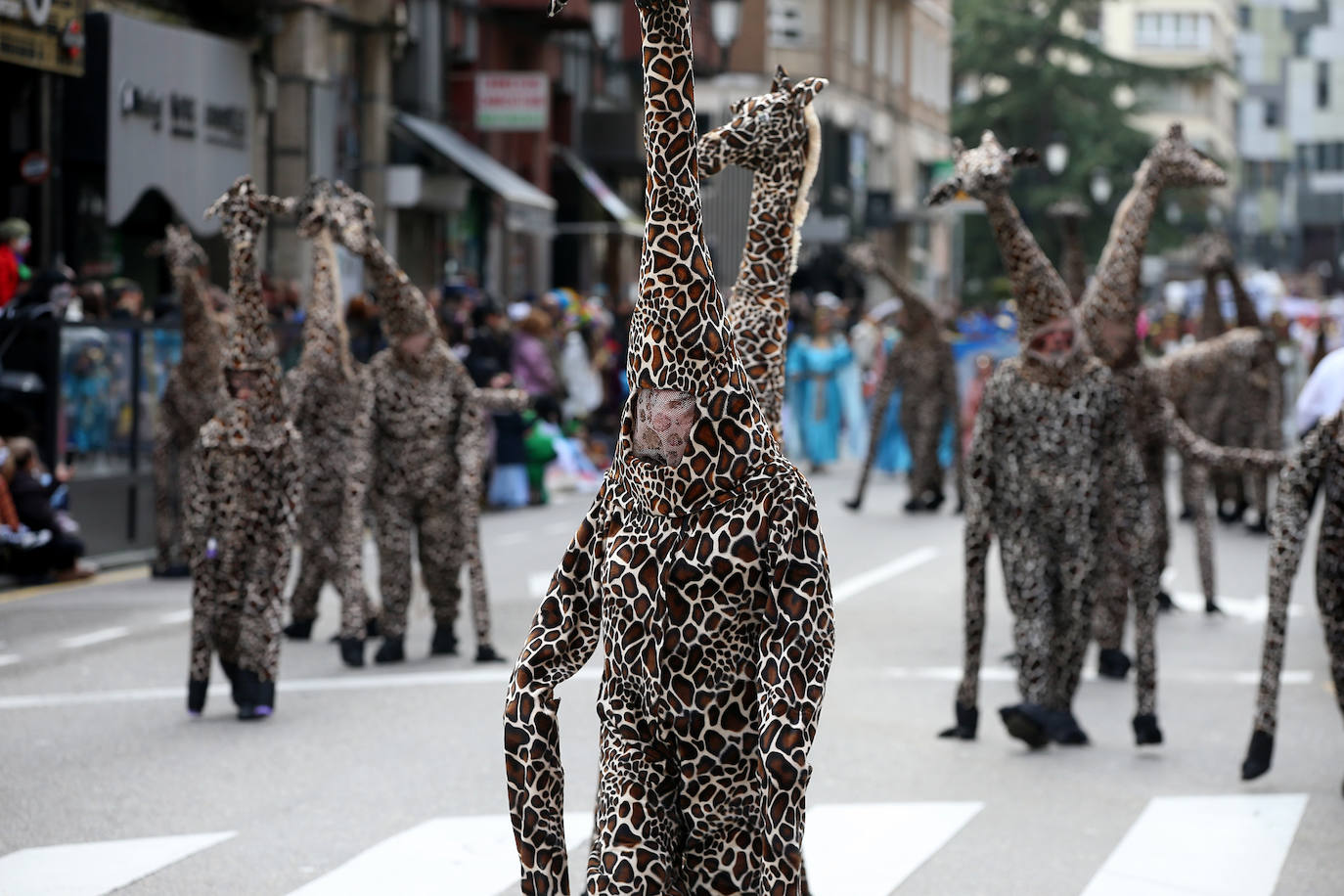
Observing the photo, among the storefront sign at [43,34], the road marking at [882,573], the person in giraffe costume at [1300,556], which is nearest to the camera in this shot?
the person in giraffe costume at [1300,556]

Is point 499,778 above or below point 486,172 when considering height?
below


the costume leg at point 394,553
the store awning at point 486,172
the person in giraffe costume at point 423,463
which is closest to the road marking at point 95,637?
the person in giraffe costume at point 423,463

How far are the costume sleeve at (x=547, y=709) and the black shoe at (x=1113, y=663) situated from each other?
766cm

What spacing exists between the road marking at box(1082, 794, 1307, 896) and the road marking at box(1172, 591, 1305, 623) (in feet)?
20.3

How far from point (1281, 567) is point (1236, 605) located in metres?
7.25

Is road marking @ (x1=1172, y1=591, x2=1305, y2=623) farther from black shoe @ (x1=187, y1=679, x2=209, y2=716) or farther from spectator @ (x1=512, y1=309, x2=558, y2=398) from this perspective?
→ spectator @ (x1=512, y1=309, x2=558, y2=398)

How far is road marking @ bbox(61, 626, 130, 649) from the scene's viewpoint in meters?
13.1

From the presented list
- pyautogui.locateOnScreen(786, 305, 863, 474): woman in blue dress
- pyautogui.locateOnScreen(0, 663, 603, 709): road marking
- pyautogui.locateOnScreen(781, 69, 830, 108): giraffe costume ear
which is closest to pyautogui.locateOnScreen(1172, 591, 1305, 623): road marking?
pyautogui.locateOnScreen(0, 663, 603, 709): road marking

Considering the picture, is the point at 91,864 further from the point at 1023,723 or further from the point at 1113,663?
the point at 1113,663

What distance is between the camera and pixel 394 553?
1214cm

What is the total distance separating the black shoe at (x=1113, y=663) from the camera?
40.1 feet

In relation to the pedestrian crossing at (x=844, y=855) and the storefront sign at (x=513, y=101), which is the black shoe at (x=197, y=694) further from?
the storefront sign at (x=513, y=101)

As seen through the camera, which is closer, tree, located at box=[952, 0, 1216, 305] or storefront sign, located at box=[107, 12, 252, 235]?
storefront sign, located at box=[107, 12, 252, 235]

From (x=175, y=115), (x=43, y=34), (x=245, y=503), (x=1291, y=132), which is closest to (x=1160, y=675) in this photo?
(x=245, y=503)
